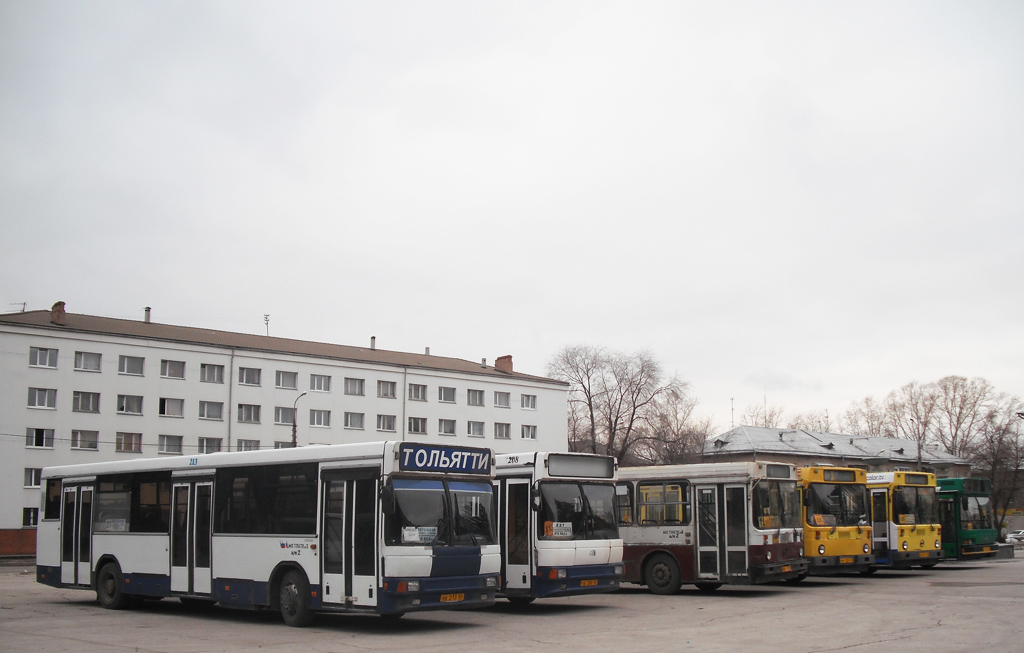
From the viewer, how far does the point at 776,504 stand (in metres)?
20.5

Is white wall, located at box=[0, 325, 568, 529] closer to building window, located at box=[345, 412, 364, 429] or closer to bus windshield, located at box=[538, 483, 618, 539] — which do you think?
building window, located at box=[345, 412, 364, 429]

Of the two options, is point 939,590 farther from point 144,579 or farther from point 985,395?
point 985,395

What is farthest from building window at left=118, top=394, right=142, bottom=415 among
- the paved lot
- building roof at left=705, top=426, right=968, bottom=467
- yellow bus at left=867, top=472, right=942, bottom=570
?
building roof at left=705, top=426, right=968, bottom=467

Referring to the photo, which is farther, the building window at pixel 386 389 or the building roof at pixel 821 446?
the building roof at pixel 821 446

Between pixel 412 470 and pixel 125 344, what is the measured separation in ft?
154

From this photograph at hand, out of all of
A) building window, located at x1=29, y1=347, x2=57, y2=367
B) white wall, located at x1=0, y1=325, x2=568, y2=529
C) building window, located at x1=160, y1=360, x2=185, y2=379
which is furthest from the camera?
building window, located at x1=160, y1=360, x2=185, y2=379

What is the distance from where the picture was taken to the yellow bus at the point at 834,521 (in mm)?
22078

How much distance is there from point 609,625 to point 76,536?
36.9 ft

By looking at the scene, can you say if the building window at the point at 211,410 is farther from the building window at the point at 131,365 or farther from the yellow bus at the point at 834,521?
the yellow bus at the point at 834,521

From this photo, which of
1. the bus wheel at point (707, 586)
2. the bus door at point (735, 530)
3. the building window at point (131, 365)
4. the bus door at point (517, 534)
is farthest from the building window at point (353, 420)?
the bus door at point (517, 534)

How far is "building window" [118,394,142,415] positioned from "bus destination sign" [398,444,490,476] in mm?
45961

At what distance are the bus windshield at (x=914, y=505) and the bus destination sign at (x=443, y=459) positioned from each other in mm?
14837

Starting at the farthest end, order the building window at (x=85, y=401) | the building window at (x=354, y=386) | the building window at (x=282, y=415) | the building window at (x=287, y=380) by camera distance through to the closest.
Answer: the building window at (x=354, y=386) < the building window at (x=287, y=380) < the building window at (x=282, y=415) < the building window at (x=85, y=401)

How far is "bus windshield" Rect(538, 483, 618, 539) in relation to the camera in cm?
1683
